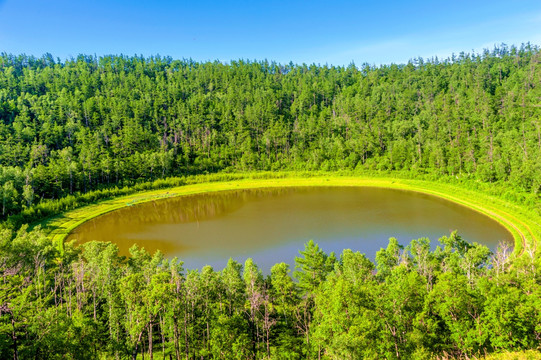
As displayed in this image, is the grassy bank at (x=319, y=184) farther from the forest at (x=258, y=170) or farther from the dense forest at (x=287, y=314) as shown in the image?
the dense forest at (x=287, y=314)

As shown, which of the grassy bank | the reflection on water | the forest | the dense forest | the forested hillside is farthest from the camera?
the forested hillside

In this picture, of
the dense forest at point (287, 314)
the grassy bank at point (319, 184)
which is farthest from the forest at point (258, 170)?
the grassy bank at point (319, 184)

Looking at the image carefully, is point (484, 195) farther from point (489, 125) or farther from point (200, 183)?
point (200, 183)

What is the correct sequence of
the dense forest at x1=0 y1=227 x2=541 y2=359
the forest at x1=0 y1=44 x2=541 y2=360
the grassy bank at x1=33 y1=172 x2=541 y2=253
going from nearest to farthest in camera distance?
the dense forest at x1=0 y1=227 x2=541 y2=359
the forest at x1=0 y1=44 x2=541 y2=360
the grassy bank at x1=33 y1=172 x2=541 y2=253

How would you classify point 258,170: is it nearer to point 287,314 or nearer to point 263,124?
point 263,124

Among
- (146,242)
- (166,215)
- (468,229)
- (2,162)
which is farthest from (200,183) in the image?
(468,229)

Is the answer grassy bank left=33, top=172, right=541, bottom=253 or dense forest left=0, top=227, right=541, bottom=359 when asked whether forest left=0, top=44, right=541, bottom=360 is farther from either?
grassy bank left=33, top=172, right=541, bottom=253

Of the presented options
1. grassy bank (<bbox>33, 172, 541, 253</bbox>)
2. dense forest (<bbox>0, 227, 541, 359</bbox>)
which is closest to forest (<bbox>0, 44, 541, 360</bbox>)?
dense forest (<bbox>0, 227, 541, 359</bbox>)
